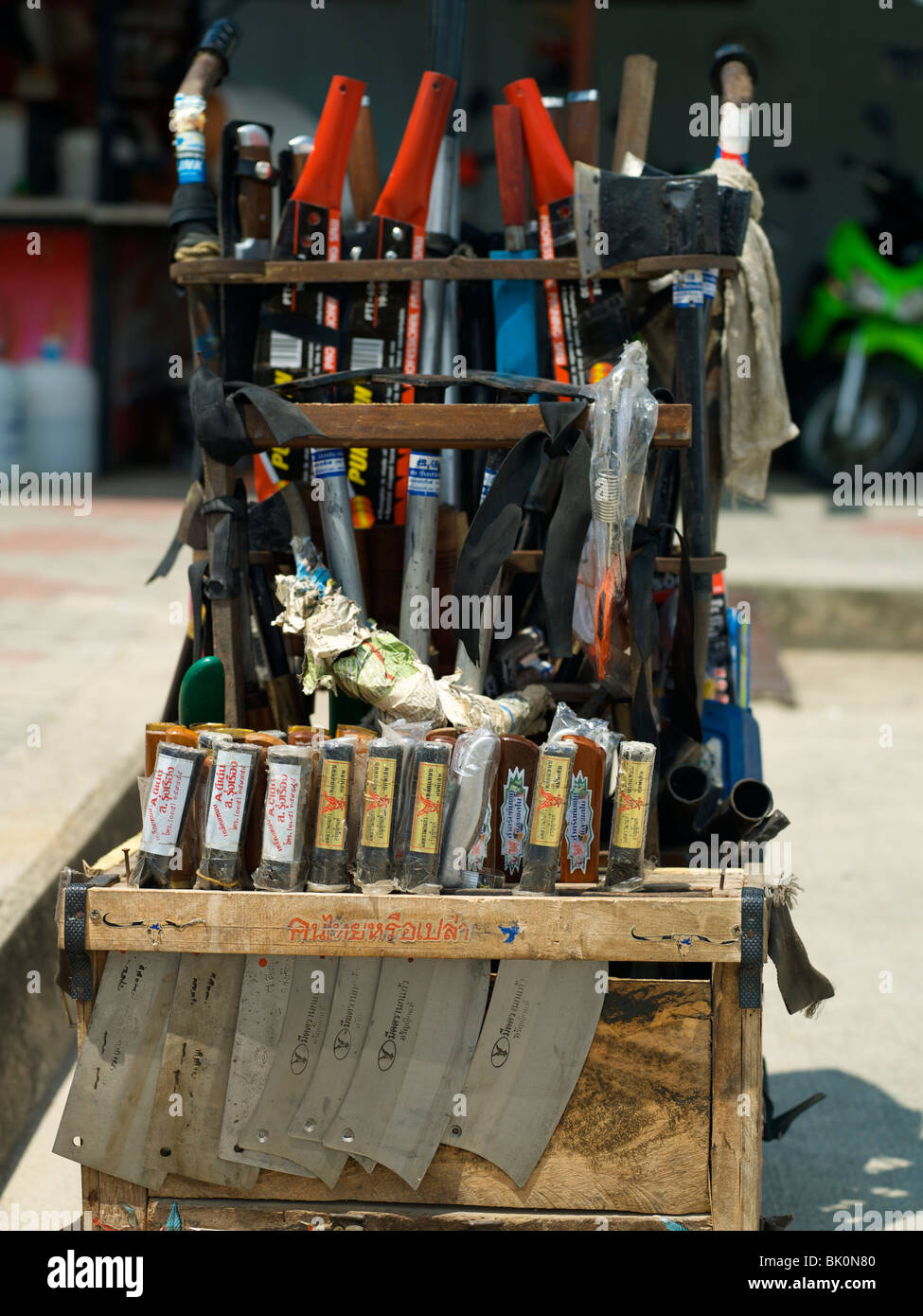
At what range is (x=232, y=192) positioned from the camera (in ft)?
8.19

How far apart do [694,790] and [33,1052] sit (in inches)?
60.8

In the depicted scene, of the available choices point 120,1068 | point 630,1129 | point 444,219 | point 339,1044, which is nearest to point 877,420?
point 444,219

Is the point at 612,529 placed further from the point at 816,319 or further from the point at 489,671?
the point at 816,319

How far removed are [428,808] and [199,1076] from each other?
0.50 meters

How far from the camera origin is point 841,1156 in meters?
2.68

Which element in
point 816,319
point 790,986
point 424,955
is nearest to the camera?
point 424,955

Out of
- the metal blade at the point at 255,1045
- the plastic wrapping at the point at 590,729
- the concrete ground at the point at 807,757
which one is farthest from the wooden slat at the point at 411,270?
the concrete ground at the point at 807,757

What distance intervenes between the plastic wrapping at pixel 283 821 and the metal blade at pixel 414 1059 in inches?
7.7

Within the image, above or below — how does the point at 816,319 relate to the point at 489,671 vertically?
above

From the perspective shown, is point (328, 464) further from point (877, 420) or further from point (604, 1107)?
point (877, 420)

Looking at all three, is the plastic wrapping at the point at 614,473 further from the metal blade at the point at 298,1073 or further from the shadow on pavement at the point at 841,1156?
the shadow on pavement at the point at 841,1156

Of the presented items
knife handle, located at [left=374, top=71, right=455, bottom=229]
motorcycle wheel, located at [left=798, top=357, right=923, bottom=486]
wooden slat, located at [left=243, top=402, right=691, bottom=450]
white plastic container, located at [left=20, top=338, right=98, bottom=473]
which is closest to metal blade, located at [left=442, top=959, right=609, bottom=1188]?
wooden slat, located at [left=243, top=402, right=691, bottom=450]

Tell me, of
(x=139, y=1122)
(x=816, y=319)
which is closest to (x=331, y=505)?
(x=139, y=1122)

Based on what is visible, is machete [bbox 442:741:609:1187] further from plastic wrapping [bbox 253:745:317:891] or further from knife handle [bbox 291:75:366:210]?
knife handle [bbox 291:75:366:210]
